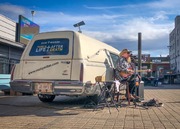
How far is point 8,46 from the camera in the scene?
53.1 ft

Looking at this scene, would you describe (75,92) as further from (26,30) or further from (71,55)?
(26,30)

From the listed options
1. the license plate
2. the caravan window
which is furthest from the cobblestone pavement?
the caravan window

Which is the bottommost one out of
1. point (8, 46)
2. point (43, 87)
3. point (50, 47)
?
point (43, 87)

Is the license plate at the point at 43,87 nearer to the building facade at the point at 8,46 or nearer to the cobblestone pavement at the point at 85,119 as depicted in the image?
the cobblestone pavement at the point at 85,119

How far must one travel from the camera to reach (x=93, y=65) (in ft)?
29.3

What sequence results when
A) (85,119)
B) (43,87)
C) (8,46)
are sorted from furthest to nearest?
(8,46) → (43,87) → (85,119)

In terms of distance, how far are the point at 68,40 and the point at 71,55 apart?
533 millimetres

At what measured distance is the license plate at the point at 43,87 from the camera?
8328 millimetres

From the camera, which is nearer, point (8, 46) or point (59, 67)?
point (59, 67)

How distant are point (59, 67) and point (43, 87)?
0.73m

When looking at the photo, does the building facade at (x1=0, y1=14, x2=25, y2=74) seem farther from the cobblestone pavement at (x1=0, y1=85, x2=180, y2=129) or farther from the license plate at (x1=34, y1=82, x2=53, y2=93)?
the cobblestone pavement at (x1=0, y1=85, x2=180, y2=129)

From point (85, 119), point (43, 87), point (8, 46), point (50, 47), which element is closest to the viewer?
point (85, 119)

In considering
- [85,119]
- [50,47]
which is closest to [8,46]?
[50,47]

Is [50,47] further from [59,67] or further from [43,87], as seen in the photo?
[43,87]
